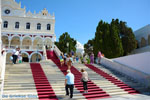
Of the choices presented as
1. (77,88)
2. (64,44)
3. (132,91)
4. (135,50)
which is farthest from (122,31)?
(77,88)

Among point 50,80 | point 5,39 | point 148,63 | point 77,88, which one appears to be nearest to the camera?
point 77,88

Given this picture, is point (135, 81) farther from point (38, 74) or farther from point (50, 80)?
point (38, 74)

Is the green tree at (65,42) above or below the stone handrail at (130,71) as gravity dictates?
above

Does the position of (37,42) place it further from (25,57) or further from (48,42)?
(25,57)

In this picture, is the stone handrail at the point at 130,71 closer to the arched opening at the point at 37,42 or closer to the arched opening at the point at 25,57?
the arched opening at the point at 37,42

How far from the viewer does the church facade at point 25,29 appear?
31.1 m

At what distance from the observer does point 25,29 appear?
31922mm

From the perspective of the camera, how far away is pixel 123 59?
15.7 meters

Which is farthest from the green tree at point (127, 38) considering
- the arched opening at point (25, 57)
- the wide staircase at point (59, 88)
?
the arched opening at point (25, 57)

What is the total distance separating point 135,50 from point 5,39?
27609 mm

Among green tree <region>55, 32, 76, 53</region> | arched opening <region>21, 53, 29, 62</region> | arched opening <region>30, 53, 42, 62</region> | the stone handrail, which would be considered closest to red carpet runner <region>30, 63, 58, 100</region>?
the stone handrail

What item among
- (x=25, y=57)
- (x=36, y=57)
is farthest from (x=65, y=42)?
(x=25, y=57)

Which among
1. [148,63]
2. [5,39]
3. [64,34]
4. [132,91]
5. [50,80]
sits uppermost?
[64,34]

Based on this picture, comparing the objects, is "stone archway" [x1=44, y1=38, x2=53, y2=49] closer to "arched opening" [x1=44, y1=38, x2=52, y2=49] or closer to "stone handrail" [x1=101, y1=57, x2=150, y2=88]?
"arched opening" [x1=44, y1=38, x2=52, y2=49]
